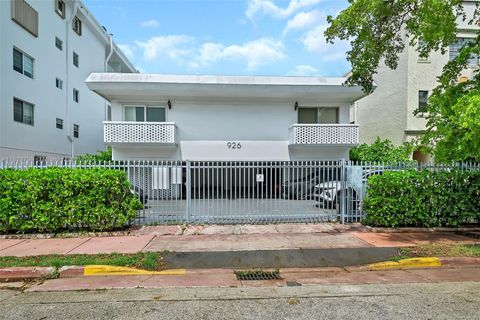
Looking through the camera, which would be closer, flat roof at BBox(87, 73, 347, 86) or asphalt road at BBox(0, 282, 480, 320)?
asphalt road at BBox(0, 282, 480, 320)

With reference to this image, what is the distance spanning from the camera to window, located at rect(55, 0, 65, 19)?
18719 millimetres

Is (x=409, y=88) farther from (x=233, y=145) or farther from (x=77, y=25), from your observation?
(x=77, y=25)

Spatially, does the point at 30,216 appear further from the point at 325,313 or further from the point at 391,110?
the point at 391,110

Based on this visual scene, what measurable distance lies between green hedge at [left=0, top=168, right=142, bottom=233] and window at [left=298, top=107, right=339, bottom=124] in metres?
11.4

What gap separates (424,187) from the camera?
852cm

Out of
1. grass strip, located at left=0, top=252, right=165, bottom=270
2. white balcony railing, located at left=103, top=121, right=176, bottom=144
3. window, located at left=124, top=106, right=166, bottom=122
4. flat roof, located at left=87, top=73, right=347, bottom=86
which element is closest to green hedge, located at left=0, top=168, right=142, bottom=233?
grass strip, located at left=0, top=252, right=165, bottom=270

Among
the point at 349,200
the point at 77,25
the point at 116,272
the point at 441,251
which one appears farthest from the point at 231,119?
the point at 77,25

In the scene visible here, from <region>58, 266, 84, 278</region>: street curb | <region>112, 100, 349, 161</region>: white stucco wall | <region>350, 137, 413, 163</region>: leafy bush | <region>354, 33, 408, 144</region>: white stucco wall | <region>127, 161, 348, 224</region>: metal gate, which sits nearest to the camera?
<region>58, 266, 84, 278</region>: street curb

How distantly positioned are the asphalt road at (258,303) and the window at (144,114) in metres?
12.4

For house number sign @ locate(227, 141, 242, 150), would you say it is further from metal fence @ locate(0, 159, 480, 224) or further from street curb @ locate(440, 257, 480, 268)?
street curb @ locate(440, 257, 480, 268)

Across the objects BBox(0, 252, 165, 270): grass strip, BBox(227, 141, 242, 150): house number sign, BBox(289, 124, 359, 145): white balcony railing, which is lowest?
BBox(0, 252, 165, 270): grass strip

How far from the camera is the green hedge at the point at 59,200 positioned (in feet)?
25.6

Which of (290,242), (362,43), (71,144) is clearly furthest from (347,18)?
(71,144)

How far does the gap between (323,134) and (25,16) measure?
16021 millimetres
